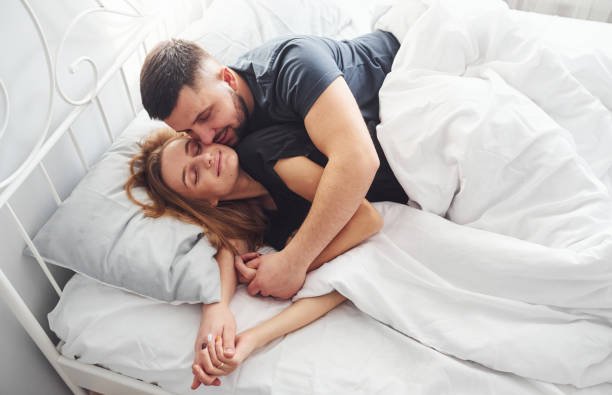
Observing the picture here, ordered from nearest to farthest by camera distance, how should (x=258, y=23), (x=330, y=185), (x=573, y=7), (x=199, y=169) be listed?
(x=330, y=185), (x=199, y=169), (x=258, y=23), (x=573, y=7)

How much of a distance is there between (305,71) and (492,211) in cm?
51

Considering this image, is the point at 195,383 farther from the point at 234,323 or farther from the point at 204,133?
the point at 204,133

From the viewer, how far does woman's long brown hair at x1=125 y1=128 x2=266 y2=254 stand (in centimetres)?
118

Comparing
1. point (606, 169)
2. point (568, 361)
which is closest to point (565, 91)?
point (606, 169)

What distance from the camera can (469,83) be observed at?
1173 millimetres

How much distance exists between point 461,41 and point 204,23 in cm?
77

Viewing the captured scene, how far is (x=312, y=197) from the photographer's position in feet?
3.83

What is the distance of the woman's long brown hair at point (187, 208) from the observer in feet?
3.87

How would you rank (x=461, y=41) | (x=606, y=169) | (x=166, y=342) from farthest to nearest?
(x=461, y=41)
(x=606, y=169)
(x=166, y=342)

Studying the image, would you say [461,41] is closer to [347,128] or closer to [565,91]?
[565,91]

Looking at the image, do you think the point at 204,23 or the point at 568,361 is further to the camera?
the point at 204,23

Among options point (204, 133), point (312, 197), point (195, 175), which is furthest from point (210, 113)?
point (312, 197)

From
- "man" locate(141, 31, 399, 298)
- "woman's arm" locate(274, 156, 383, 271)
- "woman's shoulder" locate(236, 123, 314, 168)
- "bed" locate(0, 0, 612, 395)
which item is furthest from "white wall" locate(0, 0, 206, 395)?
"woman's arm" locate(274, 156, 383, 271)

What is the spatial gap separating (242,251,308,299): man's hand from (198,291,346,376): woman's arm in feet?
0.13
